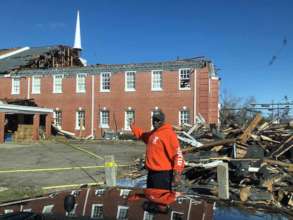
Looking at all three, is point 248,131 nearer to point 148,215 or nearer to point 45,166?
point 45,166

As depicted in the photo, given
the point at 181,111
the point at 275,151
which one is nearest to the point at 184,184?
the point at 275,151

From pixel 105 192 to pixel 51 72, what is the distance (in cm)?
4323

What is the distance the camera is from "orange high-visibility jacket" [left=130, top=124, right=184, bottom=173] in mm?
6977

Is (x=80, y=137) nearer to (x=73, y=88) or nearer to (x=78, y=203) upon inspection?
(x=73, y=88)

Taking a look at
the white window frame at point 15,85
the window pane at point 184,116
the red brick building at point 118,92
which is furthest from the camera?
the white window frame at point 15,85

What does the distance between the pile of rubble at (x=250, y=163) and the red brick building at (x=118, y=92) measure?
2275cm

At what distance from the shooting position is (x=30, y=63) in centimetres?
4841

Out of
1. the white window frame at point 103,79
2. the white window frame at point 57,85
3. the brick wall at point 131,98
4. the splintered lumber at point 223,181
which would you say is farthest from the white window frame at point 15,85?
the splintered lumber at point 223,181

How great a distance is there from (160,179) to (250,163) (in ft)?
18.4

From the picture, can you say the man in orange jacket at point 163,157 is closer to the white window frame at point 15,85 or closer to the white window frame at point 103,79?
the white window frame at point 103,79

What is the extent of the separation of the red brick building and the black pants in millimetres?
31913

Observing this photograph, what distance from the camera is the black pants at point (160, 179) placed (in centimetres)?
700

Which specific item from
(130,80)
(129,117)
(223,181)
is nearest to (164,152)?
(223,181)

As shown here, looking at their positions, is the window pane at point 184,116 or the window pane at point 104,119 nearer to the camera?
the window pane at point 184,116
